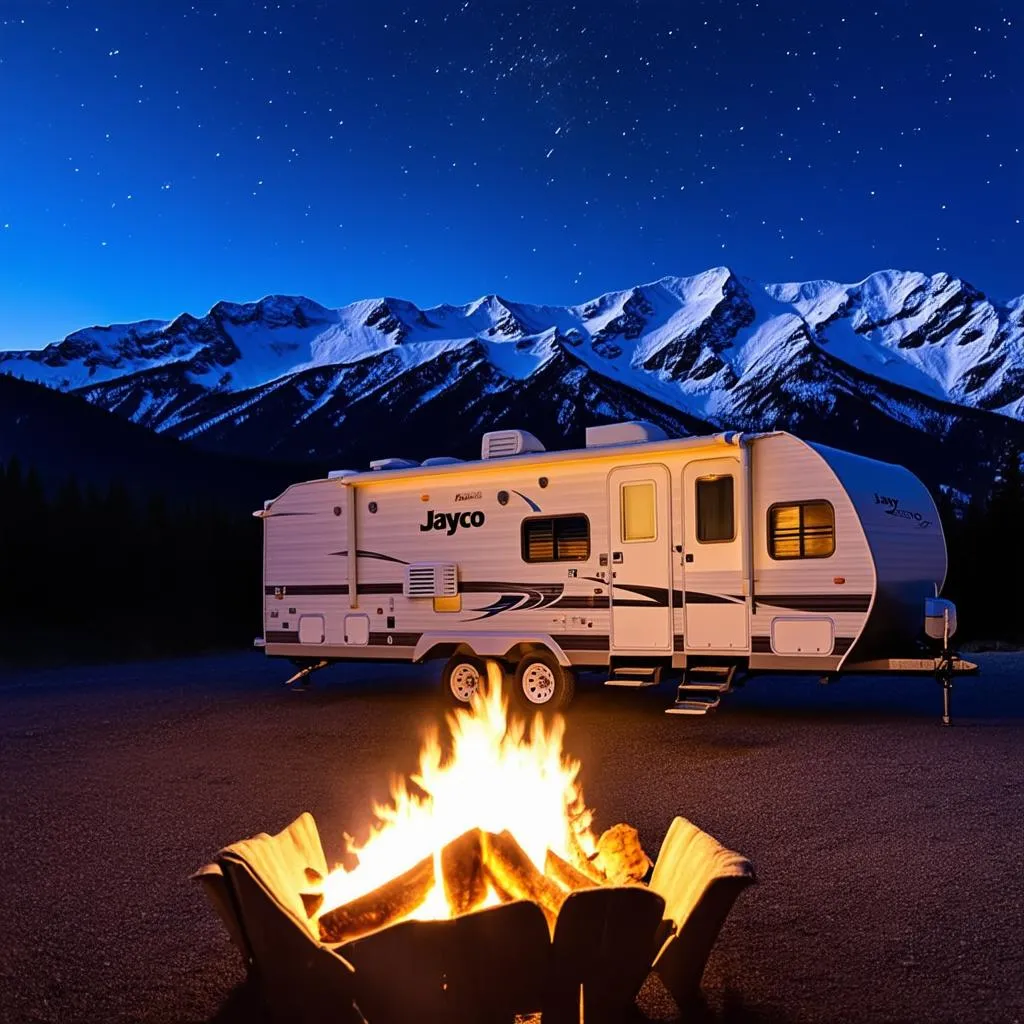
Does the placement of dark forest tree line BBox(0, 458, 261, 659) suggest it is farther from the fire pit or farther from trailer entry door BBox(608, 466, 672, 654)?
the fire pit

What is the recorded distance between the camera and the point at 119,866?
6449mm

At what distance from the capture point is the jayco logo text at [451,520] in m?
13.4

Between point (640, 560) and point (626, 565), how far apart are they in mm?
188

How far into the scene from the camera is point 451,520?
44.7 feet

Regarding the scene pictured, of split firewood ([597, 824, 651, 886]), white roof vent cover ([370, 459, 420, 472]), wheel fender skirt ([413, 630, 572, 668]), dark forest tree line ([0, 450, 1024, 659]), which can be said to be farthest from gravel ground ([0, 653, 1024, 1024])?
dark forest tree line ([0, 450, 1024, 659])

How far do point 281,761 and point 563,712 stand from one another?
393cm

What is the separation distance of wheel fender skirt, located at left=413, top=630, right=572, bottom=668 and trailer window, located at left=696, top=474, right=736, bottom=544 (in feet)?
7.49

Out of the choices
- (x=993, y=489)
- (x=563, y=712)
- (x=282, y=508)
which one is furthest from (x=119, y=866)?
(x=993, y=489)

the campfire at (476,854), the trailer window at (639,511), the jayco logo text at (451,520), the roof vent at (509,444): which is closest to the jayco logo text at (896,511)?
the trailer window at (639,511)

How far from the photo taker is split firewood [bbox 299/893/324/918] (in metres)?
4.55

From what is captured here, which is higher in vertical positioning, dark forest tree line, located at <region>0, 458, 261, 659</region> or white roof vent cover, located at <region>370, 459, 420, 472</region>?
white roof vent cover, located at <region>370, 459, 420, 472</region>

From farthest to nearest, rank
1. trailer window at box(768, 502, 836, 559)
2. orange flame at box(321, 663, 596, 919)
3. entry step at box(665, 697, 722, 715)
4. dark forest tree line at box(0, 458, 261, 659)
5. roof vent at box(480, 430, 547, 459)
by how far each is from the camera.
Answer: dark forest tree line at box(0, 458, 261, 659), roof vent at box(480, 430, 547, 459), entry step at box(665, 697, 722, 715), trailer window at box(768, 502, 836, 559), orange flame at box(321, 663, 596, 919)

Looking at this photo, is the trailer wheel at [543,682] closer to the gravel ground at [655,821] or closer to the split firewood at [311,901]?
the gravel ground at [655,821]

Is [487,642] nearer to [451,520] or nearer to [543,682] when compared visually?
[543,682]
